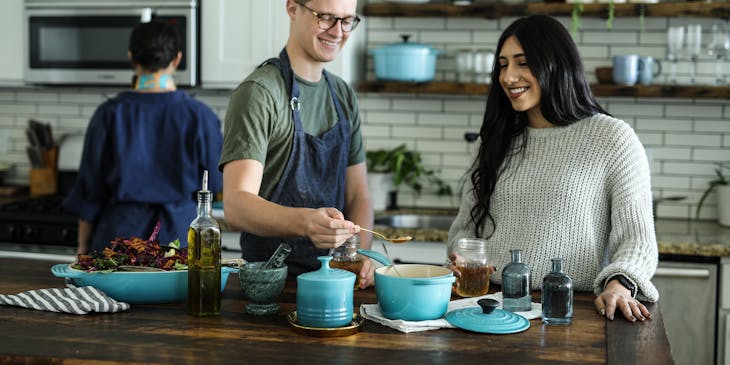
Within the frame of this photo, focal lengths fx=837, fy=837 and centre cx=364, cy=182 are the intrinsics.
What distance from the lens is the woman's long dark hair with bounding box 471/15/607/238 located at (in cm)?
263

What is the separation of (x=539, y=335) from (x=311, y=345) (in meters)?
0.55

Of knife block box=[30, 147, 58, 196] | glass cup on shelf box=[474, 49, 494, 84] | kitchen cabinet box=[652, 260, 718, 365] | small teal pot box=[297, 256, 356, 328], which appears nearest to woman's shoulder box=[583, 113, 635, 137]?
small teal pot box=[297, 256, 356, 328]

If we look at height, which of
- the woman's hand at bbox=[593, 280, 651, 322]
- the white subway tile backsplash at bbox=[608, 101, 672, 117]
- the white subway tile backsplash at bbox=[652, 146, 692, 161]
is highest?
the white subway tile backsplash at bbox=[608, 101, 672, 117]

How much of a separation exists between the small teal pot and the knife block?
3572 millimetres

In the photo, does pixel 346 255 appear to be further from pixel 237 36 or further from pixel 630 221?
pixel 237 36

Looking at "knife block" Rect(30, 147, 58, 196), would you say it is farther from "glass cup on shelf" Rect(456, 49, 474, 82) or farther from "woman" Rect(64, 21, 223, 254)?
"glass cup on shelf" Rect(456, 49, 474, 82)

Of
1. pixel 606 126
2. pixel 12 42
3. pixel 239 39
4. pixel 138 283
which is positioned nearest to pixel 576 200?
pixel 606 126

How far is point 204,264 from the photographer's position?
7.00 feet

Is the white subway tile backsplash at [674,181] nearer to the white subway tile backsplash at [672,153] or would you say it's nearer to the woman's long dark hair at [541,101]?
the white subway tile backsplash at [672,153]

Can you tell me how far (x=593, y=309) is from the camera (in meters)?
2.28

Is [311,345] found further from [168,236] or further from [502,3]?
[502,3]

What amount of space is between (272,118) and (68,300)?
0.86m

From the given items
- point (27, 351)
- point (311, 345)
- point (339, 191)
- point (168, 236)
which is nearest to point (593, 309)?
point (311, 345)

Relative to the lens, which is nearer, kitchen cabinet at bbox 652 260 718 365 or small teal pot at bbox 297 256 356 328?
small teal pot at bbox 297 256 356 328
